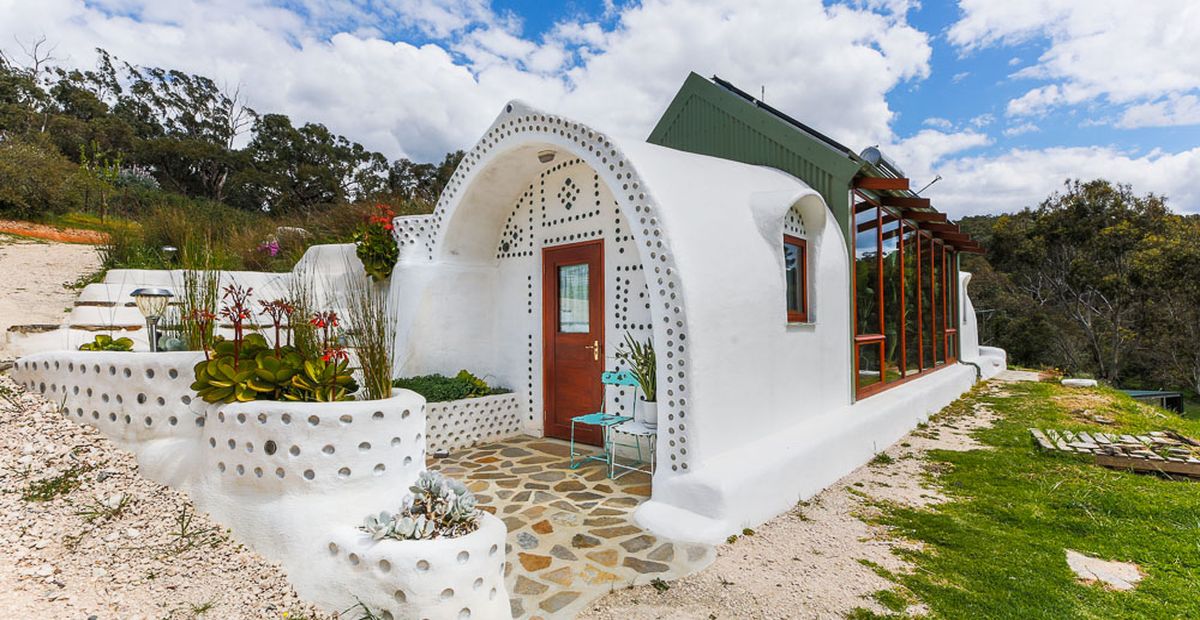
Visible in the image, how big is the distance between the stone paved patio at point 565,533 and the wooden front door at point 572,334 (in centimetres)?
62

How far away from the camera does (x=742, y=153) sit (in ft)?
20.6

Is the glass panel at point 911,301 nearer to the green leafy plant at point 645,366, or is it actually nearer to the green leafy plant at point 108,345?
the green leafy plant at point 645,366

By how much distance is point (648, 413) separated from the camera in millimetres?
4254

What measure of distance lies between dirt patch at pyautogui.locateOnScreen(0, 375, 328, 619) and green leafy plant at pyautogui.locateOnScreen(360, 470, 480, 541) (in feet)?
1.86

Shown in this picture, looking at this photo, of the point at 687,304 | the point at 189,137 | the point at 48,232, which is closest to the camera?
the point at 687,304

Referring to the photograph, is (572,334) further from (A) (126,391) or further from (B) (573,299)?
(A) (126,391)

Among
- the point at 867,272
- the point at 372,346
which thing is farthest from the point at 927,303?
the point at 372,346

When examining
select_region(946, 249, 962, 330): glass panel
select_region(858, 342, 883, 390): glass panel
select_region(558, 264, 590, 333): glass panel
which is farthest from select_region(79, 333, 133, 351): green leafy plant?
select_region(946, 249, 962, 330): glass panel

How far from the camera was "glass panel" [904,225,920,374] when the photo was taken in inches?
302

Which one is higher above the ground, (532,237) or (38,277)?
(532,237)

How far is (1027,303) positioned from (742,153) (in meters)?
19.9

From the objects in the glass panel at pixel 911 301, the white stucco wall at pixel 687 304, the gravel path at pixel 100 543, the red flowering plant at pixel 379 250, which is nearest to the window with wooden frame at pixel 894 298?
the glass panel at pixel 911 301

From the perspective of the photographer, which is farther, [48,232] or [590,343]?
[48,232]

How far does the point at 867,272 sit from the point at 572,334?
12.0 ft
